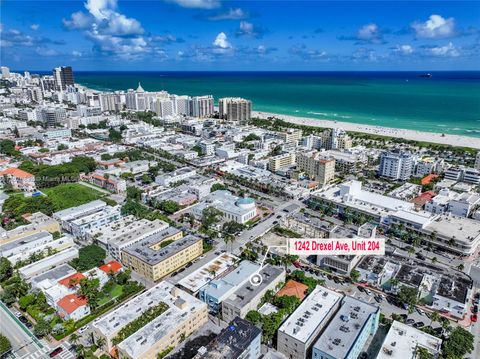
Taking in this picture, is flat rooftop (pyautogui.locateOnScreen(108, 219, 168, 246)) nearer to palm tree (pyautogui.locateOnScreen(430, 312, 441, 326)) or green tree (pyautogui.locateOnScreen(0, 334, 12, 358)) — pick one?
green tree (pyautogui.locateOnScreen(0, 334, 12, 358))

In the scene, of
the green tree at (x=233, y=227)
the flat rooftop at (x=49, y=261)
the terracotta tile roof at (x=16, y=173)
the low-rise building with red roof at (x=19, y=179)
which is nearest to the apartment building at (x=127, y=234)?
the flat rooftop at (x=49, y=261)

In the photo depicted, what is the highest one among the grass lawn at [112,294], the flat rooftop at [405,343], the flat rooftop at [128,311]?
the flat rooftop at [128,311]

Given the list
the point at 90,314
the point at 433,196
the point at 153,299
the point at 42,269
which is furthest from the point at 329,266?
the point at 42,269

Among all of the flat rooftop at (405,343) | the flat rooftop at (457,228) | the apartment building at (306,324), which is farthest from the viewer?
the flat rooftop at (457,228)

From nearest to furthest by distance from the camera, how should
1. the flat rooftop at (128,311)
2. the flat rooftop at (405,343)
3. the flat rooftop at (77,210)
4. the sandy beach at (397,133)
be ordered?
the flat rooftop at (405,343), the flat rooftop at (128,311), the flat rooftop at (77,210), the sandy beach at (397,133)

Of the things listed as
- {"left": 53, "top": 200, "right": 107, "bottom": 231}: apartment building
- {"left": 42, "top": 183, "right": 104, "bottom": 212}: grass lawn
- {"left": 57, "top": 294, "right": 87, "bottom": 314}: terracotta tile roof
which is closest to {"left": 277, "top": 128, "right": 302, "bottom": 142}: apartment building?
{"left": 42, "top": 183, "right": 104, "bottom": 212}: grass lawn

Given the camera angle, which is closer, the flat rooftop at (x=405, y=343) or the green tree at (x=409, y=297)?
the flat rooftop at (x=405, y=343)

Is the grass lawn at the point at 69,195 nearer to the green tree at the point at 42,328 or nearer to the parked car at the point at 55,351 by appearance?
the green tree at the point at 42,328
